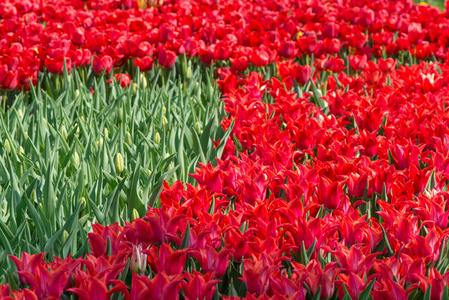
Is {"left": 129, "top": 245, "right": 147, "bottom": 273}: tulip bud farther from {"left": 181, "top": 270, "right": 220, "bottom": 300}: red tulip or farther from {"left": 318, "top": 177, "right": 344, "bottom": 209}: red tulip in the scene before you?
{"left": 318, "top": 177, "right": 344, "bottom": 209}: red tulip

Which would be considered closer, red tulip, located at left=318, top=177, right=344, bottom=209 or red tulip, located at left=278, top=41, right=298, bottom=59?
red tulip, located at left=318, top=177, right=344, bottom=209

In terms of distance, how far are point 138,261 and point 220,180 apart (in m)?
0.47

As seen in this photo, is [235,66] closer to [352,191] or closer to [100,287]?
[352,191]

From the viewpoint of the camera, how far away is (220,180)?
1730 mm

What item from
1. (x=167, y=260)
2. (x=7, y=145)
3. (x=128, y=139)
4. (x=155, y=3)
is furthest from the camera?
(x=155, y=3)

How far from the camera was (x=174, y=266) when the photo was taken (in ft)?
4.17

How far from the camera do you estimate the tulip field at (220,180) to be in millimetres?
1251

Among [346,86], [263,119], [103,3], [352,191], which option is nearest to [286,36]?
[346,86]

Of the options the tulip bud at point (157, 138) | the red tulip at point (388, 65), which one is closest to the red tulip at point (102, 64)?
the tulip bud at point (157, 138)

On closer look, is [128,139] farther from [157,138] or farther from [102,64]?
[102,64]

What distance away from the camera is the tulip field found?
1251mm

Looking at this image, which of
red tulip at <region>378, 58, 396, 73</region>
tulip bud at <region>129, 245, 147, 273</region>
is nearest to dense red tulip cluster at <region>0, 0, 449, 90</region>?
red tulip at <region>378, 58, 396, 73</region>

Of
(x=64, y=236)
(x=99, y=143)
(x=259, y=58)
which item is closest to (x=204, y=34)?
(x=259, y=58)

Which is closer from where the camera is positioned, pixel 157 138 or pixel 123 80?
pixel 157 138
